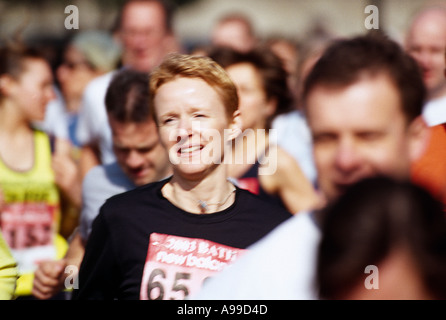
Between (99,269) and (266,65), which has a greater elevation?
(266,65)

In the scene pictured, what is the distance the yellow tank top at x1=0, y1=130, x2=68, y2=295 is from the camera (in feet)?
13.3

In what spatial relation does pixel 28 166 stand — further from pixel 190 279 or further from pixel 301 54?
pixel 301 54

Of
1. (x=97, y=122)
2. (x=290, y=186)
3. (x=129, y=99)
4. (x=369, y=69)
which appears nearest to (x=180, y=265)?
(x=369, y=69)

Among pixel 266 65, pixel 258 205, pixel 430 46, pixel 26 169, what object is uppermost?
pixel 430 46

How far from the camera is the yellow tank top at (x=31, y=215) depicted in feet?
13.3

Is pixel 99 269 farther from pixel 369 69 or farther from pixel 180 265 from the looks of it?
pixel 369 69

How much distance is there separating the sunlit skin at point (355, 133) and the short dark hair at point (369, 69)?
0.11 ft

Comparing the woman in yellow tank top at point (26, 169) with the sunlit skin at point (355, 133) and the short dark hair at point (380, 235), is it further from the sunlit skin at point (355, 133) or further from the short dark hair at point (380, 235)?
the short dark hair at point (380, 235)

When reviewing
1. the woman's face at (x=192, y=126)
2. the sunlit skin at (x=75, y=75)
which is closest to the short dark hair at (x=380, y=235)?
the woman's face at (x=192, y=126)

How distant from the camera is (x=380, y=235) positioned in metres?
1.23

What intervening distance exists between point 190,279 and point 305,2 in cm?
3630

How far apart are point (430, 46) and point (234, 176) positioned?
5.37 feet

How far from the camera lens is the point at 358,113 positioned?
199 cm
